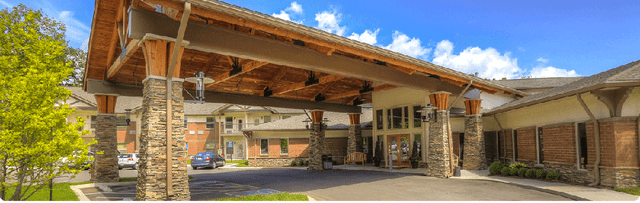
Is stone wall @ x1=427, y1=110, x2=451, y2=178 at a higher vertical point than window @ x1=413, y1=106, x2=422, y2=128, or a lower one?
lower

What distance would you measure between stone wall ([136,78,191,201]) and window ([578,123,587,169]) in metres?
12.5

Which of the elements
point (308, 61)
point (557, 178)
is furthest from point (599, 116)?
point (308, 61)

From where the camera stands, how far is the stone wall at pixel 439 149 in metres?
17.8

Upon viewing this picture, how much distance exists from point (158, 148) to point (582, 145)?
43.4ft

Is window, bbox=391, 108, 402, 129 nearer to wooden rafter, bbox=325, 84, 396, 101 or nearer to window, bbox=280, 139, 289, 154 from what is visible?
wooden rafter, bbox=325, 84, 396, 101

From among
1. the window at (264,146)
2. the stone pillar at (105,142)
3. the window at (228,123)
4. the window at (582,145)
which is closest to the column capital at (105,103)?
the stone pillar at (105,142)

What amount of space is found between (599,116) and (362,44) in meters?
7.61

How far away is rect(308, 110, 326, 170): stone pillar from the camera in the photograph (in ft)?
82.8

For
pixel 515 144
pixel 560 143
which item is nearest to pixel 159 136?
pixel 560 143

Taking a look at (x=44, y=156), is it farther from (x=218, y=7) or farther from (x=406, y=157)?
(x=406, y=157)

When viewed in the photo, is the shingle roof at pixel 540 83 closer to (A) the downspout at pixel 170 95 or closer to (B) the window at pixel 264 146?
(B) the window at pixel 264 146

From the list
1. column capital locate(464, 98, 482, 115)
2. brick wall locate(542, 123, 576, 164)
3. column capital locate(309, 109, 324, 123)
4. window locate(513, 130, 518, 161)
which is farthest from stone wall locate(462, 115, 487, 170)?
column capital locate(309, 109, 324, 123)

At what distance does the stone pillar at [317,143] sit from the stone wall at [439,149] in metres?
8.41

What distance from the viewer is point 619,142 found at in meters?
12.2
